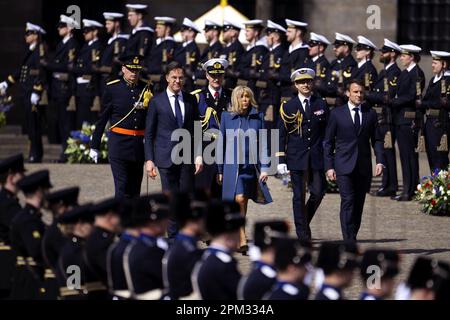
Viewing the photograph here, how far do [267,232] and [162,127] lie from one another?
21.1 feet

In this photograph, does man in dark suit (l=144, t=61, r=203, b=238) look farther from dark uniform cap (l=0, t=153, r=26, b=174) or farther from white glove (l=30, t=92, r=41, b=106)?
white glove (l=30, t=92, r=41, b=106)

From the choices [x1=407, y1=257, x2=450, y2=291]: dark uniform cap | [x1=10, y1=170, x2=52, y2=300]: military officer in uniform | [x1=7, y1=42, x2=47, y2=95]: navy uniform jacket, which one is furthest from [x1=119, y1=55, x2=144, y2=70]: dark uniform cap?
[x1=7, y1=42, x2=47, y2=95]: navy uniform jacket

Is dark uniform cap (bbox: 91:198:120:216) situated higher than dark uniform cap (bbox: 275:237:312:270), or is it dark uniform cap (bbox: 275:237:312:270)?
dark uniform cap (bbox: 91:198:120:216)

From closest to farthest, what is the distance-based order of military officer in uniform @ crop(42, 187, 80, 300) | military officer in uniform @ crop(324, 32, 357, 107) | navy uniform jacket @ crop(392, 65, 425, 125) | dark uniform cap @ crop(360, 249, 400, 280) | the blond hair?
dark uniform cap @ crop(360, 249, 400, 280) → military officer in uniform @ crop(42, 187, 80, 300) → the blond hair → navy uniform jacket @ crop(392, 65, 425, 125) → military officer in uniform @ crop(324, 32, 357, 107)

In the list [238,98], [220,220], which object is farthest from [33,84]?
[220,220]

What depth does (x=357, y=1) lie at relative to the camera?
29.6 metres

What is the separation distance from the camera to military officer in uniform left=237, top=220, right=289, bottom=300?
10797mm

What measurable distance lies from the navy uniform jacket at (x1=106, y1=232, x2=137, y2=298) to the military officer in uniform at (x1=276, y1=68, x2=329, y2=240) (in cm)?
599

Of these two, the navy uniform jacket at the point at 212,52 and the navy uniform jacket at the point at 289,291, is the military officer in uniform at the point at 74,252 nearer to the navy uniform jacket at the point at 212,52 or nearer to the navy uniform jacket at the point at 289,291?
the navy uniform jacket at the point at 289,291

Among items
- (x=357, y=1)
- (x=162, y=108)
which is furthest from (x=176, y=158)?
(x=357, y=1)

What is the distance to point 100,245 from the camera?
39.8 ft

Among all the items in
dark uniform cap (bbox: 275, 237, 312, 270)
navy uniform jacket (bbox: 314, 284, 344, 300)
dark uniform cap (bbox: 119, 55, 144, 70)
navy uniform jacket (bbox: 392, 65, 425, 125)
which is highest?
dark uniform cap (bbox: 119, 55, 144, 70)

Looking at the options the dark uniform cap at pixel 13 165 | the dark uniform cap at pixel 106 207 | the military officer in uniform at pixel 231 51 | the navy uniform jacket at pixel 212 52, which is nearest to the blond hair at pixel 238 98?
the dark uniform cap at pixel 13 165

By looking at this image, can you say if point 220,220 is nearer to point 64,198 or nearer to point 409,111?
point 64,198
